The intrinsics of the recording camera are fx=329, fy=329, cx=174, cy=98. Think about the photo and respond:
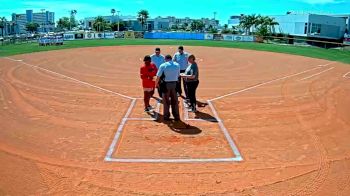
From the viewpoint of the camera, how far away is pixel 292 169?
687cm

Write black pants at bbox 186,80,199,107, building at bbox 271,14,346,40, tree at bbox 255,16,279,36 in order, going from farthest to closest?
1. tree at bbox 255,16,279,36
2. building at bbox 271,14,346,40
3. black pants at bbox 186,80,199,107

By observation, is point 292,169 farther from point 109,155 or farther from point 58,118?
point 58,118

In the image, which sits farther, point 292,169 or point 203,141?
point 203,141

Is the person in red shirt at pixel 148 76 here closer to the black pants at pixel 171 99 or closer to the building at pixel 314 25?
the black pants at pixel 171 99

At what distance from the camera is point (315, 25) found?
7750cm

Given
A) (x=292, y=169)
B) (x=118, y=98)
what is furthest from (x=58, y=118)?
(x=292, y=169)

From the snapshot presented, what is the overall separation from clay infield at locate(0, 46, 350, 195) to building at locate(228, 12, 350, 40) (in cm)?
6710

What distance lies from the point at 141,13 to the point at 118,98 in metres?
124

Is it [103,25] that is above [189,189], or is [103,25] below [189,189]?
above

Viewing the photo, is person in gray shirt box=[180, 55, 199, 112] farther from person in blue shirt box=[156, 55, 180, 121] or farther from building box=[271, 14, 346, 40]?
building box=[271, 14, 346, 40]

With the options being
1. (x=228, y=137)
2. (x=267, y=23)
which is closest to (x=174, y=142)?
(x=228, y=137)

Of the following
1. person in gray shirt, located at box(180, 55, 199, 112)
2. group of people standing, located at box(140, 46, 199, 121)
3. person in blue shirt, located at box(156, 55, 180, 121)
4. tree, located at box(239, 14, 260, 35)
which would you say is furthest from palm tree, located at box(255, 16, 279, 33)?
person in blue shirt, located at box(156, 55, 180, 121)

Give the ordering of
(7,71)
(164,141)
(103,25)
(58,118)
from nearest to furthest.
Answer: (164,141)
(58,118)
(7,71)
(103,25)

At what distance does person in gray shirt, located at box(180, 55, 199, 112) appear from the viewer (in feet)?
35.6
